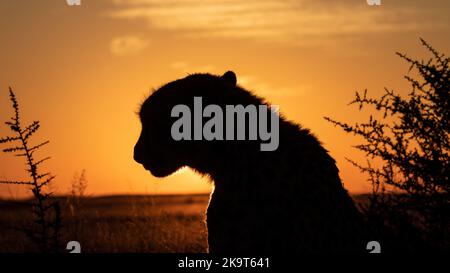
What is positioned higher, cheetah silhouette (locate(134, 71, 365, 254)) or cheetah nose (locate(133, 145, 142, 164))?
cheetah nose (locate(133, 145, 142, 164))

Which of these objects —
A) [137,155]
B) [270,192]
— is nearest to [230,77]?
[137,155]

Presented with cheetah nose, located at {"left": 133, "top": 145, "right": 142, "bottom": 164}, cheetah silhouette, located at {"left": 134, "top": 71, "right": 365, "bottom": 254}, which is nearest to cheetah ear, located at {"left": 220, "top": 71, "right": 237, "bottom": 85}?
cheetah silhouette, located at {"left": 134, "top": 71, "right": 365, "bottom": 254}

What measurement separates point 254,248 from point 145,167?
1537 mm

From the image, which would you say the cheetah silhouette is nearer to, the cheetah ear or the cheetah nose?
the cheetah ear

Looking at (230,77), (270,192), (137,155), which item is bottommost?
(270,192)

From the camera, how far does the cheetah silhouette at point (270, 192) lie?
5727mm

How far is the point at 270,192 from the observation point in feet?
19.3

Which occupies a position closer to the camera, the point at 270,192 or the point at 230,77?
the point at 270,192

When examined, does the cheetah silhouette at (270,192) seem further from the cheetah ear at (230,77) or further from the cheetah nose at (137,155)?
the cheetah nose at (137,155)

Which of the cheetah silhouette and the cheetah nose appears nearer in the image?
the cheetah silhouette

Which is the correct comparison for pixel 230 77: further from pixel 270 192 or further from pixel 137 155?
pixel 270 192

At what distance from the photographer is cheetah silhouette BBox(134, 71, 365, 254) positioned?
573 centimetres

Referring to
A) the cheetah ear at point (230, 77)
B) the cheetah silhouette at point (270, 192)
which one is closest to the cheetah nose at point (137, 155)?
the cheetah silhouette at point (270, 192)
